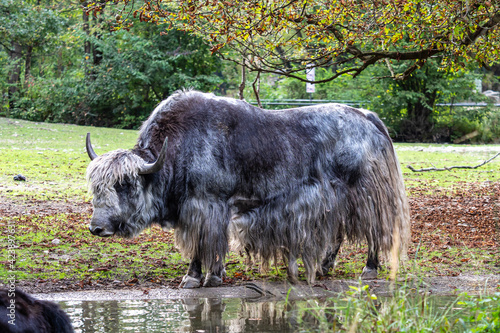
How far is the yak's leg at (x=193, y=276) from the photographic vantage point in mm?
5898

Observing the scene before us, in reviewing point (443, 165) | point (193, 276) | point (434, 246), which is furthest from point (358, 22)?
point (443, 165)

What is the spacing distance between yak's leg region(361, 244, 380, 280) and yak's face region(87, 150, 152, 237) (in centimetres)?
236

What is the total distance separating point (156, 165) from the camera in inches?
222

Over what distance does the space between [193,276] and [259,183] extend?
116 cm

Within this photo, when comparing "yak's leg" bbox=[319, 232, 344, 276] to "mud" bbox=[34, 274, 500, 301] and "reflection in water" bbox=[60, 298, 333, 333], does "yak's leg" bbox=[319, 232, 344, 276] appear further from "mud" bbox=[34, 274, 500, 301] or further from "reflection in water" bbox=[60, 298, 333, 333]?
"reflection in water" bbox=[60, 298, 333, 333]

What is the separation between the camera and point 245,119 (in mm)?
6301

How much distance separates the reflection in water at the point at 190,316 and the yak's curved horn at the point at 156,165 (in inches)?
48.6

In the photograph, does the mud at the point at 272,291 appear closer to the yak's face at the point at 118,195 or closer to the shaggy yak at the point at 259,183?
the shaggy yak at the point at 259,183

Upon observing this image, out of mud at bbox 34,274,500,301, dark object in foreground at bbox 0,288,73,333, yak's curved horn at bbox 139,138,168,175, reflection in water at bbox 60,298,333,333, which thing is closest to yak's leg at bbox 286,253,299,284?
mud at bbox 34,274,500,301

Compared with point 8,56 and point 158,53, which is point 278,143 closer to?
point 158,53

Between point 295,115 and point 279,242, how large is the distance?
4.65ft

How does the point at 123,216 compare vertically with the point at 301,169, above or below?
below

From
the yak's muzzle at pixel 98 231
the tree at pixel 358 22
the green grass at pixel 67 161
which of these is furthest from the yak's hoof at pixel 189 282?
the green grass at pixel 67 161

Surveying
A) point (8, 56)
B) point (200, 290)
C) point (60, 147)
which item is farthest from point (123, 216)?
point (8, 56)
